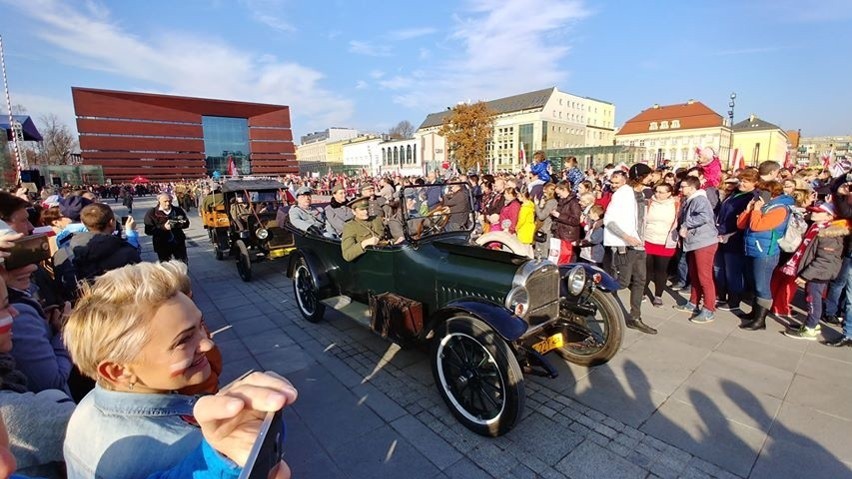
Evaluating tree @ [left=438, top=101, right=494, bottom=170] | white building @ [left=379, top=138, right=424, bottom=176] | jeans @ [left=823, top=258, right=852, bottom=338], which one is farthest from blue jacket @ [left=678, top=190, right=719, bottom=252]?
white building @ [left=379, top=138, right=424, bottom=176]

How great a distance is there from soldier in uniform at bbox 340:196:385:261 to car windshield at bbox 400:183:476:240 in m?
0.44

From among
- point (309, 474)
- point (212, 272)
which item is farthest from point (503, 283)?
point (212, 272)

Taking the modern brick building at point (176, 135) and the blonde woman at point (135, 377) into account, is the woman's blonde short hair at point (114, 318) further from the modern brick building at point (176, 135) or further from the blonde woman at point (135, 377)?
the modern brick building at point (176, 135)

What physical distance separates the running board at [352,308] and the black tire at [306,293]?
0.76 feet

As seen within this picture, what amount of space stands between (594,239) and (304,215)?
4.99 metres

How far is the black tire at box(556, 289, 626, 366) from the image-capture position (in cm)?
341

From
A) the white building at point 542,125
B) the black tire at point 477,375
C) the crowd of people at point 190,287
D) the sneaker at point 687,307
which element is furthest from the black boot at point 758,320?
the white building at point 542,125

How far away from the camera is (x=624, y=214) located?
4574 millimetres

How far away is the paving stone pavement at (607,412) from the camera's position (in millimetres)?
2482

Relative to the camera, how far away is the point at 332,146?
4557 inches

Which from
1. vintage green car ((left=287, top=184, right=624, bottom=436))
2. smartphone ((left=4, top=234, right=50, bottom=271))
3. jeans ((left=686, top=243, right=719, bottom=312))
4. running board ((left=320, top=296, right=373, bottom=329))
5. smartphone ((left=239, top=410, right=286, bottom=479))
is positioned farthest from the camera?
jeans ((left=686, top=243, right=719, bottom=312))

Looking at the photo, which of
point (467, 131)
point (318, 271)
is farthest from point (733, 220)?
point (467, 131)

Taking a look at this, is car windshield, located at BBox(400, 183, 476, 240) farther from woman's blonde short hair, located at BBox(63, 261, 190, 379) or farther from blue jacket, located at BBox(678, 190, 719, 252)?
woman's blonde short hair, located at BBox(63, 261, 190, 379)

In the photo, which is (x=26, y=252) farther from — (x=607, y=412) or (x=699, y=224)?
(x=699, y=224)
